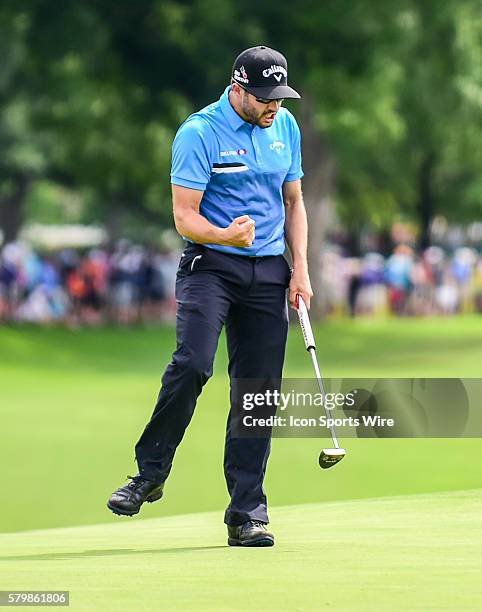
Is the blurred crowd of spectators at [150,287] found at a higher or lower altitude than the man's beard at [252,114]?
lower

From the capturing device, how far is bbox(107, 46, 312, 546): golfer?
24.8 ft

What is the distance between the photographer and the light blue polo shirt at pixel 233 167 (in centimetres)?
754

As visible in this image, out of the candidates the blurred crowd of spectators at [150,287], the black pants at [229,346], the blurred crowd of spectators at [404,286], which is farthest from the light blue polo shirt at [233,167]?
the blurred crowd of spectators at [404,286]

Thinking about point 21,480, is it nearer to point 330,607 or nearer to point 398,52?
point 330,607

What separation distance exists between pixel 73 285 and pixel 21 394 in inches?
850

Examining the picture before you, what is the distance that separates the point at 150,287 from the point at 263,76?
36495 millimetres

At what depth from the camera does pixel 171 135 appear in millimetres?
37875

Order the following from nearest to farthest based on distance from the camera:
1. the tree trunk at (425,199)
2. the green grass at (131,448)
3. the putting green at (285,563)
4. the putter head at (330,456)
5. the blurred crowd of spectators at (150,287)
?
the putting green at (285,563)
the putter head at (330,456)
the green grass at (131,448)
the blurred crowd of spectators at (150,287)
the tree trunk at (425,199)

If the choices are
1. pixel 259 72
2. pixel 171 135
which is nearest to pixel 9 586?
pixel 259 72

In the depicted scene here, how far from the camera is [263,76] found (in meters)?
7.52

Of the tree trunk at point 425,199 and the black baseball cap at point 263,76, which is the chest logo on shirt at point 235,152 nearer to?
the black baseball cap at point 263,76

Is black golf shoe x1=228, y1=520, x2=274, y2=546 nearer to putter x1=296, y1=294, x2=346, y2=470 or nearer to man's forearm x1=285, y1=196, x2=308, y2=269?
putter x1=296, y1=294, x2=346, y2=470

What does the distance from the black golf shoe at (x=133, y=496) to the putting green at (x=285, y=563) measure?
163 mm

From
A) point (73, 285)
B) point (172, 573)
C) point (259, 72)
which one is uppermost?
point (259, 72)
